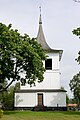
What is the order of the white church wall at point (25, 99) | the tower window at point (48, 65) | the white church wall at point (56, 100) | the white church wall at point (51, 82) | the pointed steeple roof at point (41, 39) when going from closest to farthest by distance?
the white church wall at point (56, 100)
the white church wall at point (25, 99)
the white church wall at point (51, 82)
the tower window at point (48, 65)
the pointed steeple roof at point (41, 39)

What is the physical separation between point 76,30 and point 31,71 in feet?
37.5

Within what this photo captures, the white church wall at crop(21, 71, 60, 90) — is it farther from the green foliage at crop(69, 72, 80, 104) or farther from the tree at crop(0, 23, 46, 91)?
the green foliage at crop(69, 72, 80, 104)

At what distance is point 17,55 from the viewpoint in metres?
36.1

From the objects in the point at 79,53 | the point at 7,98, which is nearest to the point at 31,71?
the point at 79,53

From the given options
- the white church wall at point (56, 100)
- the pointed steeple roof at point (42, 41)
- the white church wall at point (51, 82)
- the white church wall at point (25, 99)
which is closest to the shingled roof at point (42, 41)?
the pointed steeple roof at point (42, 41)

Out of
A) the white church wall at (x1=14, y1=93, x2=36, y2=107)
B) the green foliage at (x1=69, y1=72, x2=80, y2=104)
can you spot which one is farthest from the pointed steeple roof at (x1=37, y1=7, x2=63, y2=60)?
the green foliage at (x1=69, y1=72, x2=80, y2=104)

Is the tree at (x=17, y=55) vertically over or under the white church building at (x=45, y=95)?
over

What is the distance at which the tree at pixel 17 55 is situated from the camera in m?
35.8

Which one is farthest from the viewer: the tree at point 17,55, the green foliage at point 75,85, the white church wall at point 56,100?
the green foliage at point 75,85

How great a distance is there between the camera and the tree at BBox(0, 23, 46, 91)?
35812 mm

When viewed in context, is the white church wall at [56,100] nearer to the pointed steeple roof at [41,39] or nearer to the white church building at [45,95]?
the white church building at [45,95]

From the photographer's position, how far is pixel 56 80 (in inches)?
1925

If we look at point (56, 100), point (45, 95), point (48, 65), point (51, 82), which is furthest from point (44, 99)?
point (48, 65)

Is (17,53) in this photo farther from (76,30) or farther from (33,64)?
(76,30)
